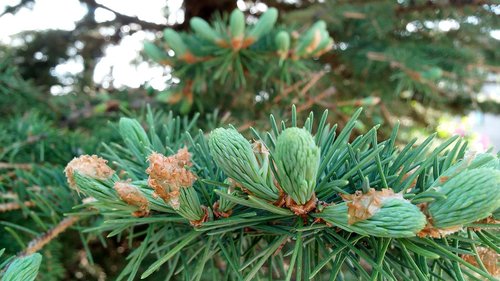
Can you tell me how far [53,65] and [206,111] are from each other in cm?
55

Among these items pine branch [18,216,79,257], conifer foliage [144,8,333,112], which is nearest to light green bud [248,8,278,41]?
conifer foliage [144,8,333,112]

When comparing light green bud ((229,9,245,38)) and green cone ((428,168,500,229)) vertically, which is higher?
green cone ((428,168,500,229))

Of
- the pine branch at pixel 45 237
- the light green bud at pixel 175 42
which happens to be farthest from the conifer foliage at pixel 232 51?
the pine branch at pixel 45 237

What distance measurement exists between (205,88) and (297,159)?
1.41 feet

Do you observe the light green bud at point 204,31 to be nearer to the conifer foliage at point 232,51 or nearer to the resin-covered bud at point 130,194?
the conifer foliage at point 232,51

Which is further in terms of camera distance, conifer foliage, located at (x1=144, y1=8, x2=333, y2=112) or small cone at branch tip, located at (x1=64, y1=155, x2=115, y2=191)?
conifer foliage, located at (x1=144, y1=8, x2=333, y2=112)

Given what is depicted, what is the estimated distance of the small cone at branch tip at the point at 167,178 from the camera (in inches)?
7.6

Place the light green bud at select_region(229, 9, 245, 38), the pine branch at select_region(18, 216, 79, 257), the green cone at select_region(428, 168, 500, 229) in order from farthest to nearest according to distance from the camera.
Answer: the light green bud at select_region(229, 9, 245, 38) < the pine branch at select_region(18, 216, 79, 257) < the green cone at select_region(428, 168, 500, 229)

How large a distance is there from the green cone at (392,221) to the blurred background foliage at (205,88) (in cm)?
24

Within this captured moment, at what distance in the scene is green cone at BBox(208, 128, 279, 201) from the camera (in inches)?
7.0

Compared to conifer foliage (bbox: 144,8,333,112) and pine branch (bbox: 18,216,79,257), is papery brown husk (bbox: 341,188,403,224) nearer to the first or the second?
pine branch (bbox: 18,216,79,257)

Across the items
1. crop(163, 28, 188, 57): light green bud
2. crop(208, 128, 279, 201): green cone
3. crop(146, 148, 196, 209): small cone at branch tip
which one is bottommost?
crop(163, 28, 188, 57): light green bud

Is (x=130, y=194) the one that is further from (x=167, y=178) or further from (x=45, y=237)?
(x=45, y=237)

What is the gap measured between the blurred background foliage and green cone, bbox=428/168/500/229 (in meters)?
0.27
